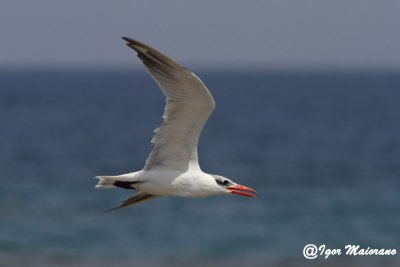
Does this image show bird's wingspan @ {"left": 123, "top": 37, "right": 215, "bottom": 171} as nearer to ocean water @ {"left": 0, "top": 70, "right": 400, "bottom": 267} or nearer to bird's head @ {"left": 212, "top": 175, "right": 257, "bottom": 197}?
bird's head @ {"left": 212, "top": 175, "right": 257, "bottom": 197}

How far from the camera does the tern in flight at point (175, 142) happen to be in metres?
11.8

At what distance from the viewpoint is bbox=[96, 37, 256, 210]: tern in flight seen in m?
11.8

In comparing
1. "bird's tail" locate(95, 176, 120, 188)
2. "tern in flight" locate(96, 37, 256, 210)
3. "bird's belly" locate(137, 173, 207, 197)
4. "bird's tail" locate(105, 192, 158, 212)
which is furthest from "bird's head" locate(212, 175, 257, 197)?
"bird's tail" locate(95, 176, 120, 188)

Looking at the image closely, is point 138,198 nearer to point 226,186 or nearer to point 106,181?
point 106,181

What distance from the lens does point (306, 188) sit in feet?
117

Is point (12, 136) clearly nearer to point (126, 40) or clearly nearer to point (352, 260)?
point (352, 260)

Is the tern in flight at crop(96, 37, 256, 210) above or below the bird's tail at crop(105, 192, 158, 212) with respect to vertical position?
above

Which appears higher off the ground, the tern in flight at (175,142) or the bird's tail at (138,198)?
the tern in flight at (175,142)

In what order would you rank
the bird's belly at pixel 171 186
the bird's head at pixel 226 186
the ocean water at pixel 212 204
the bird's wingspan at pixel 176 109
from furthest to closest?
the ocean water at pixel 212 204 < the bird's head at pixel 226 186 < the bird's belly at pixel 171 186 < the bird's wingspan at pixel 176 109

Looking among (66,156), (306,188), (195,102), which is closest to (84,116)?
(66,156)

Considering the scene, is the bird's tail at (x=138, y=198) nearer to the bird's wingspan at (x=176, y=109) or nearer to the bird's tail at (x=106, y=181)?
the bird's wingspan at (x=176, y=109)

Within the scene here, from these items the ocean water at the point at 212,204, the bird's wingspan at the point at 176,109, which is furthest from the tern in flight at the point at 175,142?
the ocean water at the point at 212,204

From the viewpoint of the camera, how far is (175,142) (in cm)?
1243

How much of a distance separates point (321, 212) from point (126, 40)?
67.0ft
